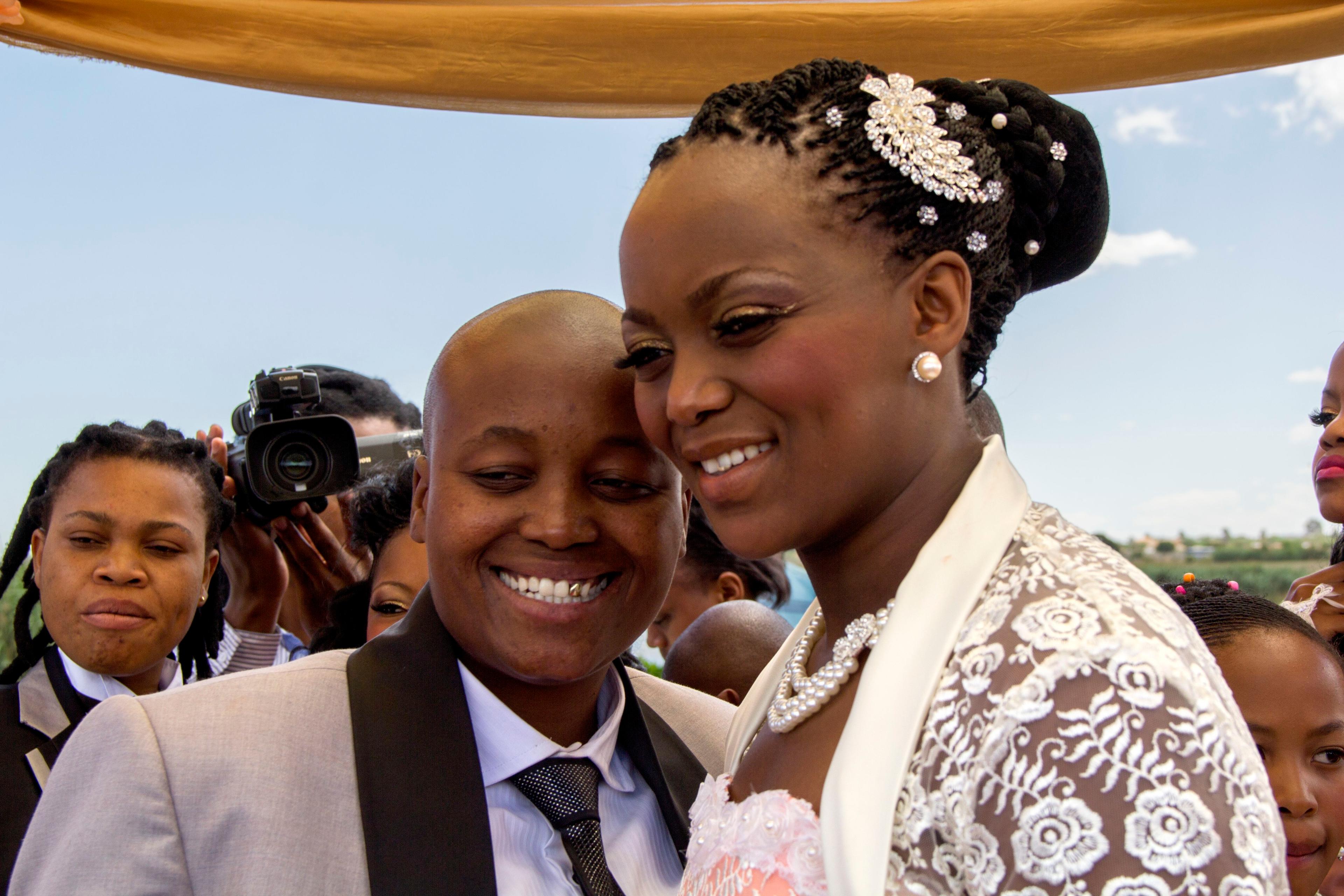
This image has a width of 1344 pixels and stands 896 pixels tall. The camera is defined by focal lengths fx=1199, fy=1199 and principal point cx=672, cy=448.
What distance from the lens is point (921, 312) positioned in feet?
4.97

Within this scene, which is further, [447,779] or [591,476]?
[591,476]

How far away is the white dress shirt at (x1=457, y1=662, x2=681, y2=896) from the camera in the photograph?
1951 mm

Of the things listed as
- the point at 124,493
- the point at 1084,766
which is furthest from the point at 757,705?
the point at 124,493

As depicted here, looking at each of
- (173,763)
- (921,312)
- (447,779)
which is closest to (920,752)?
(921,312)

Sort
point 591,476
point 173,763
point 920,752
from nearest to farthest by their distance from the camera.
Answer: point 920,752, point 173,763, point 591,476

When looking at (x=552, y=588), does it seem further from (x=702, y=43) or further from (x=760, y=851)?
(x=702, y=43)

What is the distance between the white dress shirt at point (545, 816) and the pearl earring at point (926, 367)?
100 centimetres

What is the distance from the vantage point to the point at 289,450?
12.0 ft

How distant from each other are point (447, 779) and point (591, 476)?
1.79ft

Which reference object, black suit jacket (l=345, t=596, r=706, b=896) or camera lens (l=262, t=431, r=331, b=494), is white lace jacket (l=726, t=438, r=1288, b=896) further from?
camera lens (l=262, t=431, r=331, b=494)

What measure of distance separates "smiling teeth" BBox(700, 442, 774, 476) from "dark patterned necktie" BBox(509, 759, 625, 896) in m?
0.77

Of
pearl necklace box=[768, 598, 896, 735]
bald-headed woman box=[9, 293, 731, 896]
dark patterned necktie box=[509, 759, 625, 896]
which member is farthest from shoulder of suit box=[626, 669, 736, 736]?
pearl necklace box=[768, 598, 896, 735]

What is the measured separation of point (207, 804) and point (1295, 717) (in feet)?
6.40

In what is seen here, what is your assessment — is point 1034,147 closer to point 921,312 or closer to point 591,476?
point 921,312
